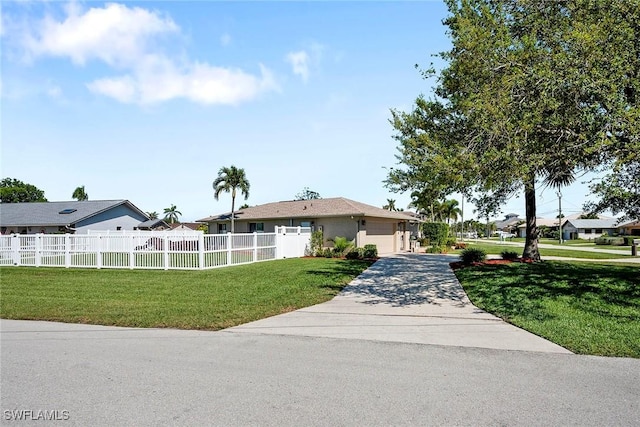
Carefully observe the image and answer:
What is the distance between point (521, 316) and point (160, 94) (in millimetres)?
13097

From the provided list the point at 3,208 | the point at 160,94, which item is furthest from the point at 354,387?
the point at 3,208

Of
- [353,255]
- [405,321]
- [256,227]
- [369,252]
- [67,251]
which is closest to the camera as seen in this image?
[405,321]

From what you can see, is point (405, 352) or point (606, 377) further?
point (405, 352)

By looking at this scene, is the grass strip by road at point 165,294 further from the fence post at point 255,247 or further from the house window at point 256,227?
the house window at point 256,227

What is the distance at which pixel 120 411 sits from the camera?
3.85 meters

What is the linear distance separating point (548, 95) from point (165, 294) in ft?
33.3

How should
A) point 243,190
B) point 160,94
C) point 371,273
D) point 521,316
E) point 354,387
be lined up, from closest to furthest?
point 354,387
point 521,316
point 160,94
point 371,273
point 243,190

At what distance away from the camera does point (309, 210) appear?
2794cm

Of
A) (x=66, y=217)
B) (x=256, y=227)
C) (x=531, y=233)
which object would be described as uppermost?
(x=66, y=217)

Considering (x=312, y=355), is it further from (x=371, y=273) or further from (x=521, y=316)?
(x=371, y=273)

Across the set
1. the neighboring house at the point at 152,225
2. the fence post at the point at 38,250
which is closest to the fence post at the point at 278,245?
the fence post at the point at 38,250

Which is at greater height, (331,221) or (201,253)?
(331,221)

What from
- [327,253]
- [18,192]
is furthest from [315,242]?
[18,192]

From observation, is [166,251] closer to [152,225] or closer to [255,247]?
[255,247]
